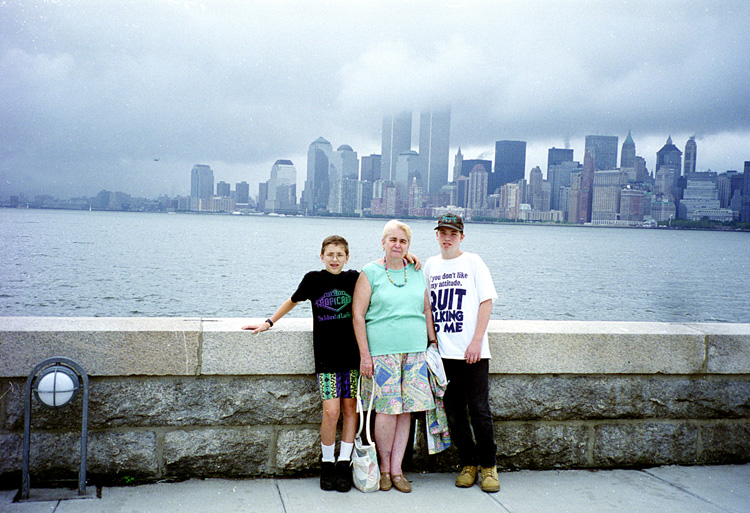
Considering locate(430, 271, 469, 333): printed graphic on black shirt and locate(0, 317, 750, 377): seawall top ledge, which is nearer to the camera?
locate(0, 317, 750, 377): seawall top ledge

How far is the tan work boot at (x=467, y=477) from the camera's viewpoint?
13.0 feet

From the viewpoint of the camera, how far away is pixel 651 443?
14.4 ft

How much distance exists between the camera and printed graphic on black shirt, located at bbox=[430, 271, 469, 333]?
3.99 metres

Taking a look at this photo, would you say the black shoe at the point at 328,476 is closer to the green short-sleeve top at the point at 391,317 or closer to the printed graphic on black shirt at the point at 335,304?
the green short-sleeve top at the point at 391,317

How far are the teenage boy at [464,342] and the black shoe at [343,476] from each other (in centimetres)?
66

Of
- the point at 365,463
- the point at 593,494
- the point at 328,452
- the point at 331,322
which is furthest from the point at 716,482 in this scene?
the point at 331,322

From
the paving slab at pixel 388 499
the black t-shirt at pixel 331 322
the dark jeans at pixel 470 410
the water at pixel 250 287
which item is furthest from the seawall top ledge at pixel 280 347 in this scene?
the water at pixel 250 287

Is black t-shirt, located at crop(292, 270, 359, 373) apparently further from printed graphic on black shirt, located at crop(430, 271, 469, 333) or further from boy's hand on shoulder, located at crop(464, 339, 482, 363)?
boy's hand on shoulder, located at crop(464, 339, 482, 363)

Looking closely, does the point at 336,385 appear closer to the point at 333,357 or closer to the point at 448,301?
the point at 333,357

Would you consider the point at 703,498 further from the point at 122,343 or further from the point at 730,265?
the point at 730,265

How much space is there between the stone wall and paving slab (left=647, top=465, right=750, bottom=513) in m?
0.10

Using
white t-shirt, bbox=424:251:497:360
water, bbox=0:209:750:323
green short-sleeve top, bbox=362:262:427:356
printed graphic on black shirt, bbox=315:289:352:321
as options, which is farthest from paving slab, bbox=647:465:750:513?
water, bbox=0:209:750:323

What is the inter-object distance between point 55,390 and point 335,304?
155 cm

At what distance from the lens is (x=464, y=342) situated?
13.0ft
